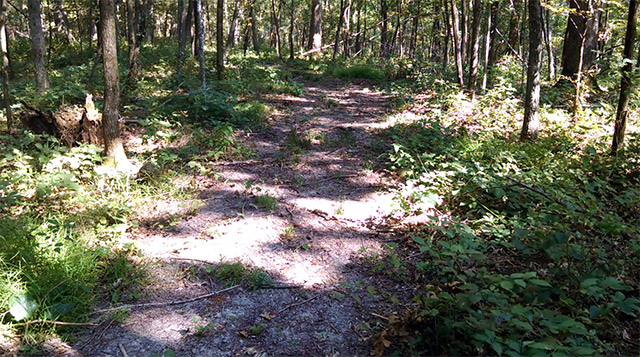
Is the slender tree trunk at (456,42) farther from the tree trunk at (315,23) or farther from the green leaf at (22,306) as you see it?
the green leaf at (22,306)

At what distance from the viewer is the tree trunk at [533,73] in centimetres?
675

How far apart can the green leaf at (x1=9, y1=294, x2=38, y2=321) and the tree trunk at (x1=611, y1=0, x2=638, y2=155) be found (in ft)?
24.6

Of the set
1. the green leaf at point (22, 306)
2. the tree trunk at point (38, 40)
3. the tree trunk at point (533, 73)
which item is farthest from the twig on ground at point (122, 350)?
the tree trunk at point (38, 40)

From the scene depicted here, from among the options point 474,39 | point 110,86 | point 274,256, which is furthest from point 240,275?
point 474,39

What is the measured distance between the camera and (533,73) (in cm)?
693

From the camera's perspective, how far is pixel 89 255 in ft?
11.7

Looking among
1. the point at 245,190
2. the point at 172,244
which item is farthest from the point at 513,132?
the point at 172,244

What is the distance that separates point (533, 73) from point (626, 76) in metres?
1.47

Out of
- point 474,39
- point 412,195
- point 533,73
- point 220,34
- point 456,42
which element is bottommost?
point 412,195

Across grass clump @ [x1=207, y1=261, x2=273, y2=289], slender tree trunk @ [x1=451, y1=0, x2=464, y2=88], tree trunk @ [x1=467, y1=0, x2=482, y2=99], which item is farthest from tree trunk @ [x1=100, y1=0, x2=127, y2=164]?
slender tree trunk @ [x1=451, y1=0, x2=464, y2=88]

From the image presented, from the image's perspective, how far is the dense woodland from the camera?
2.79 metres

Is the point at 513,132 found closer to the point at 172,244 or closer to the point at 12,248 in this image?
the point at 172,244

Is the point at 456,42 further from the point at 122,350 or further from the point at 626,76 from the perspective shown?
the point at 122,350

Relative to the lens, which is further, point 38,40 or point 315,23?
point 315,23
